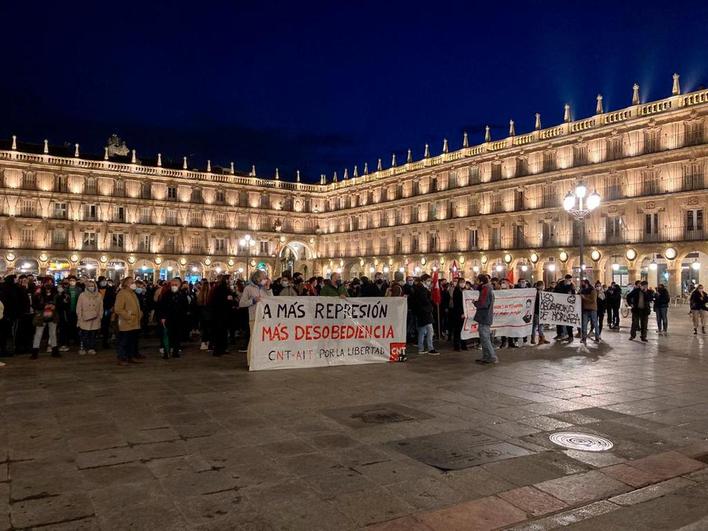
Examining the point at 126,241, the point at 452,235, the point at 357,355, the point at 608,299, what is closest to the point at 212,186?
the point at 126,241

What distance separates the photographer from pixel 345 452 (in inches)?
205

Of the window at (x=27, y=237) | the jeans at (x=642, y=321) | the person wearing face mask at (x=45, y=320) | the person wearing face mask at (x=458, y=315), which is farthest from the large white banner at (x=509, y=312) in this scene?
the window at (x=27, y=237)

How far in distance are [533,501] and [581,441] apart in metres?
1.78

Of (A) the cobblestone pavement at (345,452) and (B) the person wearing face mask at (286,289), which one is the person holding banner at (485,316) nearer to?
(A) the cobblestone pavement at (345,452)

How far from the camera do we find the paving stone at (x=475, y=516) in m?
3.80

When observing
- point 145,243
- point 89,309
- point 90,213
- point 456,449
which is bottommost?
point 456,449

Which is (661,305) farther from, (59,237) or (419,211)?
(59,237)

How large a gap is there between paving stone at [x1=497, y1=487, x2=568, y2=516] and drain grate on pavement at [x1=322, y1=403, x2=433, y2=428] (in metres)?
2.09

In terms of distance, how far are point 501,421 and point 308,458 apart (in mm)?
2528

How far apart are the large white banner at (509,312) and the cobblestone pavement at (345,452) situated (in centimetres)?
376

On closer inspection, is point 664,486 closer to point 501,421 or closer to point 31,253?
point 501,421

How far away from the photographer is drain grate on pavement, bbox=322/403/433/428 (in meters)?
6.30

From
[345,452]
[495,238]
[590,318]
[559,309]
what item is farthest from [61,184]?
[345,452]

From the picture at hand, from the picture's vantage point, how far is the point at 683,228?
117ft
